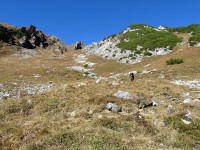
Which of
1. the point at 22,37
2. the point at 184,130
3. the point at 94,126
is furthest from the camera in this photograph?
the point at 22,37

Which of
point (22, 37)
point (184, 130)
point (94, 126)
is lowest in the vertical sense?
point (184, 130)

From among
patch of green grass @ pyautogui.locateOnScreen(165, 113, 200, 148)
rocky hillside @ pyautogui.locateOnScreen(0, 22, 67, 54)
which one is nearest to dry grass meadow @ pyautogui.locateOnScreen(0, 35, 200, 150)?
patch of green grass @ pyautogui.locateOnScreen(165, 113, 200, 148)

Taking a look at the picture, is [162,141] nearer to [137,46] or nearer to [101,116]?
[101,116]

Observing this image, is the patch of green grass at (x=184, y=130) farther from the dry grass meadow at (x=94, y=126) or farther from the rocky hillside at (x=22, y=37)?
the rocky hillside at (x=22, y=37)

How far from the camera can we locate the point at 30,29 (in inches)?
2849

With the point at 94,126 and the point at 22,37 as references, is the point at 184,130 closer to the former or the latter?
the point at 94,126

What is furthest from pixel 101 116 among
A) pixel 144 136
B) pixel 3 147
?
pixel 3 147

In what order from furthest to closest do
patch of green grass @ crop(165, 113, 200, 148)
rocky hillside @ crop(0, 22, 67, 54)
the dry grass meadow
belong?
rocky hillside @ crop(0, 22, 67, 54) < the dry grass meadow < patch of green grass @ crop(165, 113, 200, 148)

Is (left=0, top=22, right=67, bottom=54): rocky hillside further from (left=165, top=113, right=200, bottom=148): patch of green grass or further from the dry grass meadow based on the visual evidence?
(left=165, top=113, right=200, bottom=148): patch of green grass

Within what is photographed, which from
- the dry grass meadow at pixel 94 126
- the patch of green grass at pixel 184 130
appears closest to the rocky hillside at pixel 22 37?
the dry grass meadow at pixel 94 126

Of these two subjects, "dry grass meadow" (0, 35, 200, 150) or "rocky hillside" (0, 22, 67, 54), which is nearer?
"dry grass meadow" (0, 35, 200, 150)

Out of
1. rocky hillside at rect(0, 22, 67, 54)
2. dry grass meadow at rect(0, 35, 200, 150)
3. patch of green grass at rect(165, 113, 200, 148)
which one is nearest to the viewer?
patch of green grass at rect(165, 113, 200, 148)

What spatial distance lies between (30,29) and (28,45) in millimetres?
13335

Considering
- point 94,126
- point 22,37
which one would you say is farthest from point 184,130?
point 22,37
